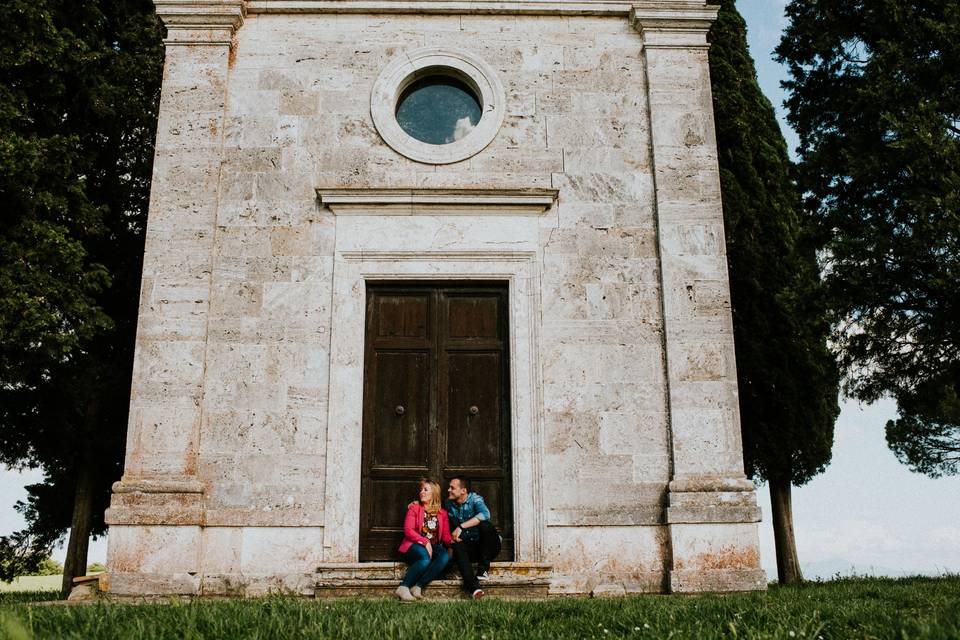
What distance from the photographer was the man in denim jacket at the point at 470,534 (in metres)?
7.99

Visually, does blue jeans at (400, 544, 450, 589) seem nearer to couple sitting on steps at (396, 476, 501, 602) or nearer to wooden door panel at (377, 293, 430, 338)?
couple sitting on steps at (396, 476, 501, 602)

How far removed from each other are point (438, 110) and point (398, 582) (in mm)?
5345

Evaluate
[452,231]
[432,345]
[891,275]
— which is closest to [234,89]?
[452,231]

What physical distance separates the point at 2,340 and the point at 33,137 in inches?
105

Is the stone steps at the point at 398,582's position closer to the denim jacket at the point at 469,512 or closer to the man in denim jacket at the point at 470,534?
the man in denim jacket at the point at 470,534

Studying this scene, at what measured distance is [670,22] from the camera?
32.4ft

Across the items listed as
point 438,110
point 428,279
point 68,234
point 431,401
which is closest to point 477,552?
point 431,401

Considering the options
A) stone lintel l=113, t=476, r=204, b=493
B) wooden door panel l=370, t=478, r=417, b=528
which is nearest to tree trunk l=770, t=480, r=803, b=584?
wooden door panel l=370, t=478, r=417, b=528

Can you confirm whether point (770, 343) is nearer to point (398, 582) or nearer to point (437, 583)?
point (437, 583)

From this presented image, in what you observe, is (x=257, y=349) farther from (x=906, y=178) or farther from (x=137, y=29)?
(x=906, y=178)

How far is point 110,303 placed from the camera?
13.5 metres

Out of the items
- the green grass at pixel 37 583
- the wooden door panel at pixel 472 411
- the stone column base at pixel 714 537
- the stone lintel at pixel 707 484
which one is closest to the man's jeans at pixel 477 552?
the wooden door panel at pixel 472 411

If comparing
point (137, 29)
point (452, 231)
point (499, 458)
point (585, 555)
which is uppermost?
point (137, 29)

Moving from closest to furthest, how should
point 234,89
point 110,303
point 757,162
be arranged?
point 234,89 < point 110,303 < point 757,162
